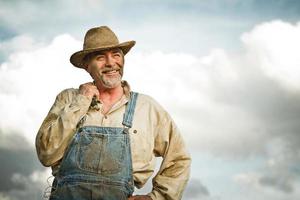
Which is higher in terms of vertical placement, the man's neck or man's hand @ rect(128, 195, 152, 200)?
the man's neck

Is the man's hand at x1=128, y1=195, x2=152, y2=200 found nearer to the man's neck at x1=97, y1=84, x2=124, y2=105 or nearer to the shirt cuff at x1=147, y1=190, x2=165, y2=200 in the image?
the shirt cuff at x1=147, y1=190, x2=165, y2=200

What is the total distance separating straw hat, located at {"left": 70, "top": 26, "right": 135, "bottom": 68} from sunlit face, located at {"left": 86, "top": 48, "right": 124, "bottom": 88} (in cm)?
8

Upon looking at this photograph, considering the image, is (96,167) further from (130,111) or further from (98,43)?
(98,43)

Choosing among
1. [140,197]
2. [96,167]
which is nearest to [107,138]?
[96,167]

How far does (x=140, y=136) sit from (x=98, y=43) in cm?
103

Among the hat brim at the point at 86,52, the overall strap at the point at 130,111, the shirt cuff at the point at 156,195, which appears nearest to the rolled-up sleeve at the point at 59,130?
the overall strap at the point at 130,111

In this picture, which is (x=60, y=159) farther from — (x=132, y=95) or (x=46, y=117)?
(x=132, y=95)

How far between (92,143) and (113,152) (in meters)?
0.21

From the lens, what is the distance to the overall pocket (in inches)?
171

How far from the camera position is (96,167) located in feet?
14.2

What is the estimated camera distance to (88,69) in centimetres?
492

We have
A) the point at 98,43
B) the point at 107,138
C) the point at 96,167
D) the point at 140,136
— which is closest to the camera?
the point at 96,167

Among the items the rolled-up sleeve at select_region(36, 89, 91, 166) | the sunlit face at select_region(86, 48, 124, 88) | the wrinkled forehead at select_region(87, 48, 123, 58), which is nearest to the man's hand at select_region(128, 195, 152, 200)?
the rolled-up sleeve at select_region(36, 89, 91, 166)

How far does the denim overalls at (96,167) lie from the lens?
4305mm
